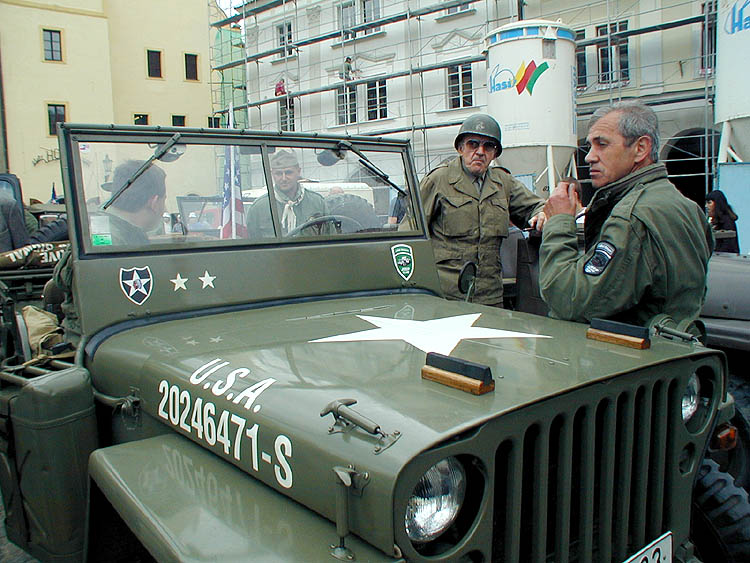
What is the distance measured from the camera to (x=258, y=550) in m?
1.35

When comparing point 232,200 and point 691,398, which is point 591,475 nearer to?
point 691,398

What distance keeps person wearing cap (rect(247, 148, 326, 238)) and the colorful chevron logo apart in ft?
38.0

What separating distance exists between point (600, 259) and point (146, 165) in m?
1.72

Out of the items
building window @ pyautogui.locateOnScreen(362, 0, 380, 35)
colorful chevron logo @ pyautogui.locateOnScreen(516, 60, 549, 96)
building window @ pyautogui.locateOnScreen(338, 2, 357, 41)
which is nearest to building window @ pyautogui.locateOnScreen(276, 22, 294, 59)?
building window @ pyautogui.locateOnScreen(338, 2, 357, 41)

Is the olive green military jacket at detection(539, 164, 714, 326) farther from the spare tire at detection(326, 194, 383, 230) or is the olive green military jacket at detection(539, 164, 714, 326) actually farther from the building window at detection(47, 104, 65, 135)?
the building window at detection(47, 104, 65, 135)

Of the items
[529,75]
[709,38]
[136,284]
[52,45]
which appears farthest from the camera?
[52,45]

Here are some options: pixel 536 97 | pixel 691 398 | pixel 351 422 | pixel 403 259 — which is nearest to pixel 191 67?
pixel 536 97

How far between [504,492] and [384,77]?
1872cm

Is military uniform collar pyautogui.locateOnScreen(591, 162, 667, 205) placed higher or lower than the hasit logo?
lower

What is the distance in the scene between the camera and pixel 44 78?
25.7m

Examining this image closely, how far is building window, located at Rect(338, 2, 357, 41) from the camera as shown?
20373 mm

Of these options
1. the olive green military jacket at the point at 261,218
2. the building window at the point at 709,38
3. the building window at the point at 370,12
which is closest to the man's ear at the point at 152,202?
the olive green military jacket at the point at 261,218

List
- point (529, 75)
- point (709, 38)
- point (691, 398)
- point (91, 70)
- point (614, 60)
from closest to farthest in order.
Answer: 1. point (691, 398)
2. point (529, 75)
3. point (709, 38)
4. point (614, 60)
5. point (91, 70)

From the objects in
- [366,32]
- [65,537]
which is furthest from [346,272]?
[366,32]
